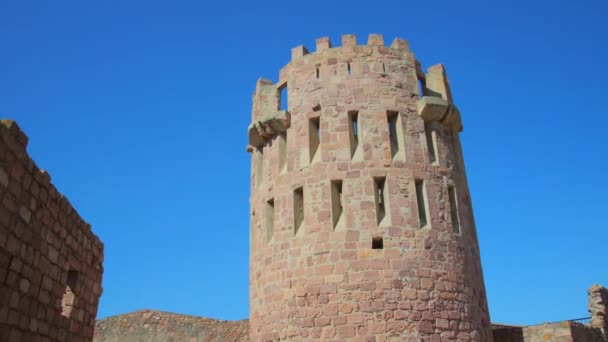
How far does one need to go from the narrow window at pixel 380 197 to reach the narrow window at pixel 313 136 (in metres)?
1.71

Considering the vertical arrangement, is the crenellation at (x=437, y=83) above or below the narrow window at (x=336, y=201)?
above

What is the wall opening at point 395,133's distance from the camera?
1292 centimetres

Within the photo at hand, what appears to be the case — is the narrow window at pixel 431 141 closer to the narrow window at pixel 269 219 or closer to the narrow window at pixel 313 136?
the narrow window at pixel 313 136

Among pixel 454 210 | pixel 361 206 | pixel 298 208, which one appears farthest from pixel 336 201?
pixel 454 210

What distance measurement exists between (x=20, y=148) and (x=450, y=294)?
29.0 ft

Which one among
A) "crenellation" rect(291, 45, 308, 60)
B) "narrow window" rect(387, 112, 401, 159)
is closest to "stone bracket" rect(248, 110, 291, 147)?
"crenellation" rect(291, 45, 308, 60)

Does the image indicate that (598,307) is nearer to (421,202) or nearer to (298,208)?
(421,202)

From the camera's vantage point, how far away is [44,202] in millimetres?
7336

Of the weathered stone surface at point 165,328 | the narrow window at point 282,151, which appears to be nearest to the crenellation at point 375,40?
the narrow window at point 282,151

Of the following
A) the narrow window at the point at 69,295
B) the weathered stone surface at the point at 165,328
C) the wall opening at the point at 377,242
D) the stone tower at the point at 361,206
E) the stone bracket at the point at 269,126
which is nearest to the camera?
the narrow window at the point at 69,295

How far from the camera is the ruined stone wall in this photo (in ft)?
20.7

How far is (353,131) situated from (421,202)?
7.60ft

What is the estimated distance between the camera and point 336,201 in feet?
40.7

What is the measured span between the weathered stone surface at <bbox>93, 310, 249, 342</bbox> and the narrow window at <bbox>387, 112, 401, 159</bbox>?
8.53 metres
